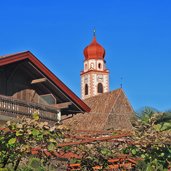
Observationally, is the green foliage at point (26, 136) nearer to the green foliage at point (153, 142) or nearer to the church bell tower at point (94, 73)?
the green foliage at point (153, 142)

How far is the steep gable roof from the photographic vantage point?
19.3m

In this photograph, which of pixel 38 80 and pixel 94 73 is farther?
pixel 94 73

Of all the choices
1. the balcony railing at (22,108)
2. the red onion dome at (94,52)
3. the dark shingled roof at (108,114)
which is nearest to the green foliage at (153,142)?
the balcony railing at (22,108)

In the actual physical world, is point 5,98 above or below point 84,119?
below

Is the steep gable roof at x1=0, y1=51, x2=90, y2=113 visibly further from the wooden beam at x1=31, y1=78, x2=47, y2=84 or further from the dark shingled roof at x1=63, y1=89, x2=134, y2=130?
the dark shingled roof at x1=63, y1=89, x2=134, y2=130

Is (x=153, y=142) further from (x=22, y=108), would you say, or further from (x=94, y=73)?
(x=94, y=73)

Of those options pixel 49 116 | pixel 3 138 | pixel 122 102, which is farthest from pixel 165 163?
pixel 122 102

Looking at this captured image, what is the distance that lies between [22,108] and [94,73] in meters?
78.9

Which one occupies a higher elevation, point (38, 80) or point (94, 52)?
point (94, 52)

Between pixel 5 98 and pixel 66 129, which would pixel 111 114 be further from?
pixel 66 129

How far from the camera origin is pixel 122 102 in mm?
39156

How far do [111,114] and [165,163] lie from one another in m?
27.5

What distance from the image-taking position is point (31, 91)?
21.8 m

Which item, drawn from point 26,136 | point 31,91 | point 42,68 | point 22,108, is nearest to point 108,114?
point 31,91
